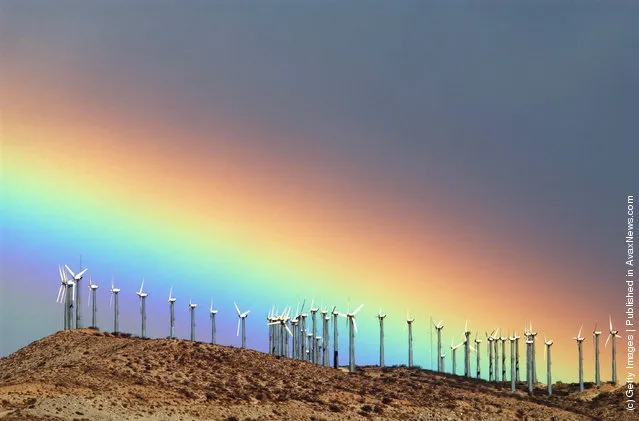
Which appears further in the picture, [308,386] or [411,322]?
[411,322]

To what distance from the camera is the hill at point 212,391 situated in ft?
311

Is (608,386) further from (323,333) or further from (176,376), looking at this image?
(176,376)

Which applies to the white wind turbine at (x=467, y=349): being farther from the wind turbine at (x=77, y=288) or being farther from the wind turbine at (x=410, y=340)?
the wind turbine at (x=77, y=288)

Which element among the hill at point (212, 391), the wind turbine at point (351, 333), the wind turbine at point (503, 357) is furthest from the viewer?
the wind turbine at point (503, 357)

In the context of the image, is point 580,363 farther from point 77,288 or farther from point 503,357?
point 77,288

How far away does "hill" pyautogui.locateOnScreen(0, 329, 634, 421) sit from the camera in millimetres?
94750

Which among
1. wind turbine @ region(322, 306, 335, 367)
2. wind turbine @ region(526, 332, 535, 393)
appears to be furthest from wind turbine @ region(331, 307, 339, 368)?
wind turbine @ region(526, 332, 535, 393)

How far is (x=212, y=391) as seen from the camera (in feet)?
359

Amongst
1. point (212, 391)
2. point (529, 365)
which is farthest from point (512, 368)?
point (212, 391)

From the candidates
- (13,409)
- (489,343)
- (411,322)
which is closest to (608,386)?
(489,343)

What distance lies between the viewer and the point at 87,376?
106 m

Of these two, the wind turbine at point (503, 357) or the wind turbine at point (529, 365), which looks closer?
the wind turbine at point (529, 365)

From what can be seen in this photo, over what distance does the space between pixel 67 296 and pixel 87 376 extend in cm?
5997

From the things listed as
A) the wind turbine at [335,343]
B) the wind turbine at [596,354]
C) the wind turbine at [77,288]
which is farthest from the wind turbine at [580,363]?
the wind turbine at [77,288]
